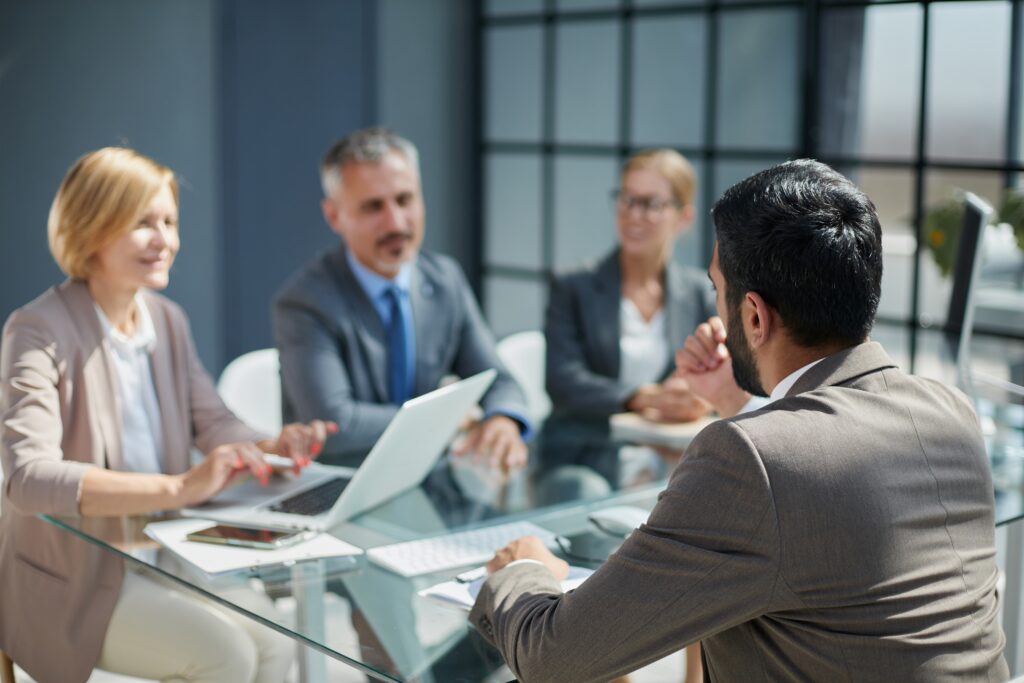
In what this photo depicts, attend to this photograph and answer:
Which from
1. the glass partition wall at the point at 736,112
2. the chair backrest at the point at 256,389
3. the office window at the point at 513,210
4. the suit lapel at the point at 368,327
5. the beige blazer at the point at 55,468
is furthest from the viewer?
the office window at the point at 513,210

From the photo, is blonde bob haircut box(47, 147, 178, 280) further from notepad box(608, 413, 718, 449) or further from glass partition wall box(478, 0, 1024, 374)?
glass partition wall box(478, 0, 1024, 374)

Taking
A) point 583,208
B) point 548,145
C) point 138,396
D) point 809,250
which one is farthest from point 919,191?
point 809,250

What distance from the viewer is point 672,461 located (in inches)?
106

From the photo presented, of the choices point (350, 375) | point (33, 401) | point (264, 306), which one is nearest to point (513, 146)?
point (264, 306)

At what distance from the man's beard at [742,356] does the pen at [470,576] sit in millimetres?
551

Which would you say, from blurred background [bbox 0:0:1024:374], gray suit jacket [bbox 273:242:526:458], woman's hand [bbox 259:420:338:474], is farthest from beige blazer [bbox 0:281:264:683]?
blurred background [bbox 0:0:1024:374]

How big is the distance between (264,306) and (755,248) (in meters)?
3.98

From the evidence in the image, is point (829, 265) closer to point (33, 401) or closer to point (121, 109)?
point (33, 401)

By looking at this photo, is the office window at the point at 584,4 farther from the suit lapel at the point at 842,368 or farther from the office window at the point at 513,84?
the suit lapel at the point at 842,368

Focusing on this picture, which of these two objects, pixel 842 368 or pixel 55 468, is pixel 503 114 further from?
pixel 842 368

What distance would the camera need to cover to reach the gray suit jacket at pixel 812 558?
4.53ft

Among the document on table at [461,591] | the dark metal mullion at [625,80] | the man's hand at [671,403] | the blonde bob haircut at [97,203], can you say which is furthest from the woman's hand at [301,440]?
the dark metal mullion at [625,80]

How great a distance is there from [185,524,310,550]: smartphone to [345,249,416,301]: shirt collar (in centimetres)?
98

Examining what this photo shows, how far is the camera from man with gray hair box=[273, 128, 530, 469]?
9.34 feet
